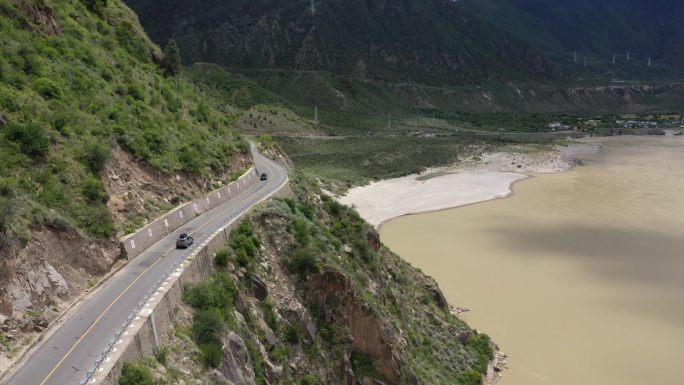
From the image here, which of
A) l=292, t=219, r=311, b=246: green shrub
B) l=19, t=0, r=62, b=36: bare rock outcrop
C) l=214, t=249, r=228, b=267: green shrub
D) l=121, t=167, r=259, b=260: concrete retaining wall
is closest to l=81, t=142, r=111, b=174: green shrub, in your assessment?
l=121, t=167, r=259, b=260: concrete retaining wall

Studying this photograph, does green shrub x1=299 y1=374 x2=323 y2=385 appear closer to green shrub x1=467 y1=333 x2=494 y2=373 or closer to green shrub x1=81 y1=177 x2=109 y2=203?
green shrub x1=81 y1=177 x2=109 y2=203

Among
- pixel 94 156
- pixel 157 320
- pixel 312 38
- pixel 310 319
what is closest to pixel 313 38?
pixel 312 38

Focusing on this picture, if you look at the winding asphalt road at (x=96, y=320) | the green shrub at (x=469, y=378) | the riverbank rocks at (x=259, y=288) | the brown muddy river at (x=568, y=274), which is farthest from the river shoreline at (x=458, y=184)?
the riverbank rocks at (x=259, y=288)

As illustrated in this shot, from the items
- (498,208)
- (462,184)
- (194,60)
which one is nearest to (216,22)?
(194,60)

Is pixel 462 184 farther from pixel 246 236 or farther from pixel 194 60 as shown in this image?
pixel 194 60

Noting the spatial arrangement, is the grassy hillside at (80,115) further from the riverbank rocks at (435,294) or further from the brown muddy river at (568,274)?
the brown muddy river at (568,274)
